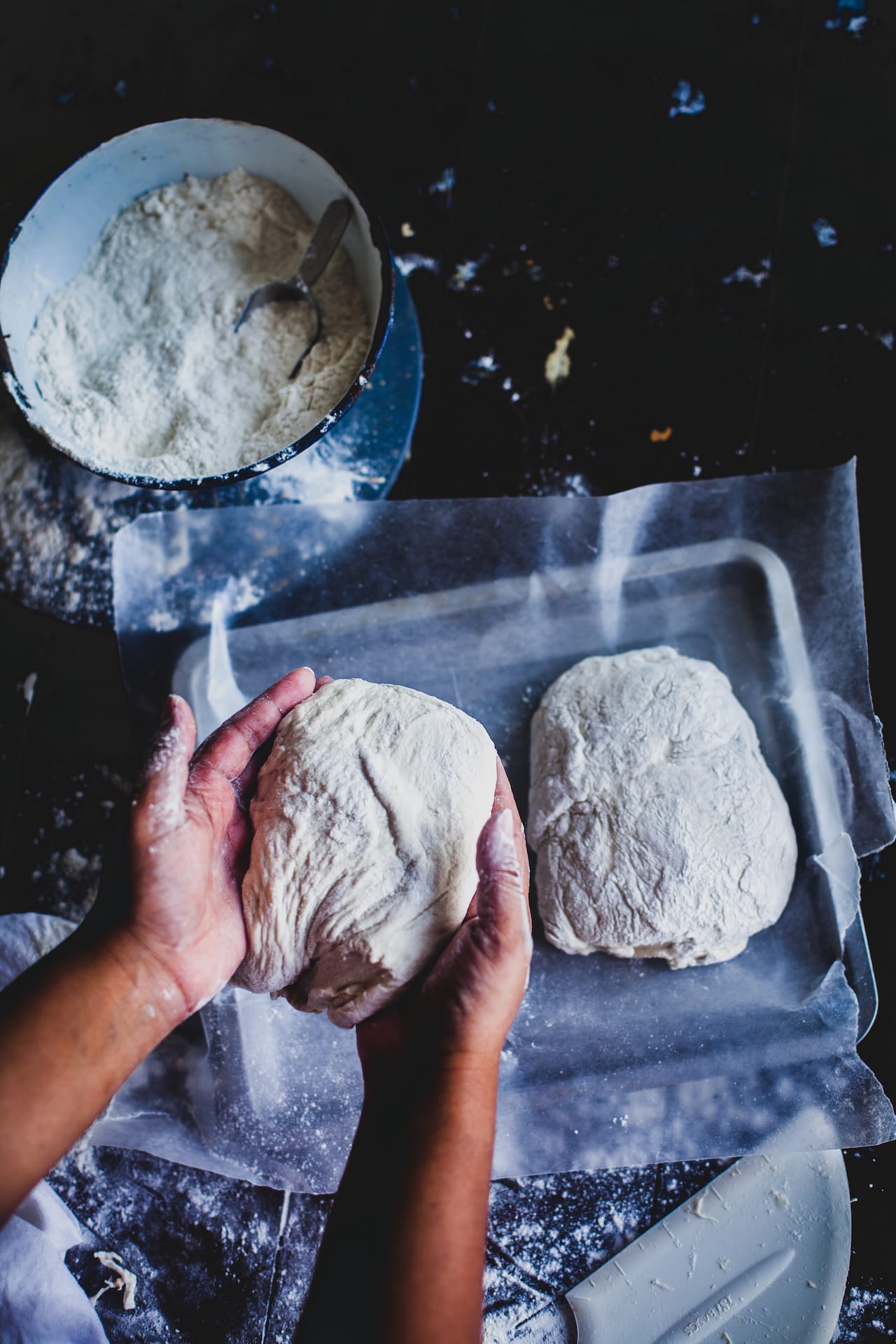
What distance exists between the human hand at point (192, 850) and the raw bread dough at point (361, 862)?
4 cm

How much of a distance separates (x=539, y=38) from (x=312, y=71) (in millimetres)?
444

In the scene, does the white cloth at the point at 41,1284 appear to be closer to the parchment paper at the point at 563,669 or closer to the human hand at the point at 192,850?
the parchment paper at the point at 563,669

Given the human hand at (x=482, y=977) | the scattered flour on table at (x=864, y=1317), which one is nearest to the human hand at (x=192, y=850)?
the human hand at (x=482, y=977)

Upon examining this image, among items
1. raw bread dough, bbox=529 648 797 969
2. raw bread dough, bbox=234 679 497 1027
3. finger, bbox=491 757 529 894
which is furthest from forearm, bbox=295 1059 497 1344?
raw bread dough, bbox=529 648 797 969

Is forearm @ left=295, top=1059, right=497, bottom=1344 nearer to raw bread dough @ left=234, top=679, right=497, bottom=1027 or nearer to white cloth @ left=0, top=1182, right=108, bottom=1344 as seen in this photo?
raw bread dough @ left=234, top=679, right=497, bottom=1027

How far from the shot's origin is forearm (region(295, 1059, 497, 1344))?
872 mm

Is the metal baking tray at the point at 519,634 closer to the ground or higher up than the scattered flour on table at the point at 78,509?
closer to the ground

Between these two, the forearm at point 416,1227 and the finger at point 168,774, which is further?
the finger at point 168,774

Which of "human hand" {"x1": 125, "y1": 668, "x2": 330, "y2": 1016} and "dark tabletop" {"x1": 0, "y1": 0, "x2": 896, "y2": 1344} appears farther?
"dark tabletop" {"x1": 0, "y1": 0, "x2": 896, "y2": 1344}

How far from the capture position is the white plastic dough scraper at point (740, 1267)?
1315 millimetres

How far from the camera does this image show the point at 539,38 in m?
1.65

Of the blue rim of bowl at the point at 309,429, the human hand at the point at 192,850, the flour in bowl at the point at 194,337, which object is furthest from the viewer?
the flour in bowl at the point at 194,337

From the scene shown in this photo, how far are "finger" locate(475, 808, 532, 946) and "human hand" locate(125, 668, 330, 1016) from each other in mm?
335

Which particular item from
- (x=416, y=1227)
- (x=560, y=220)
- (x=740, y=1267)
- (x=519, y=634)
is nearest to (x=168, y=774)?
(x=416, y=1227)
